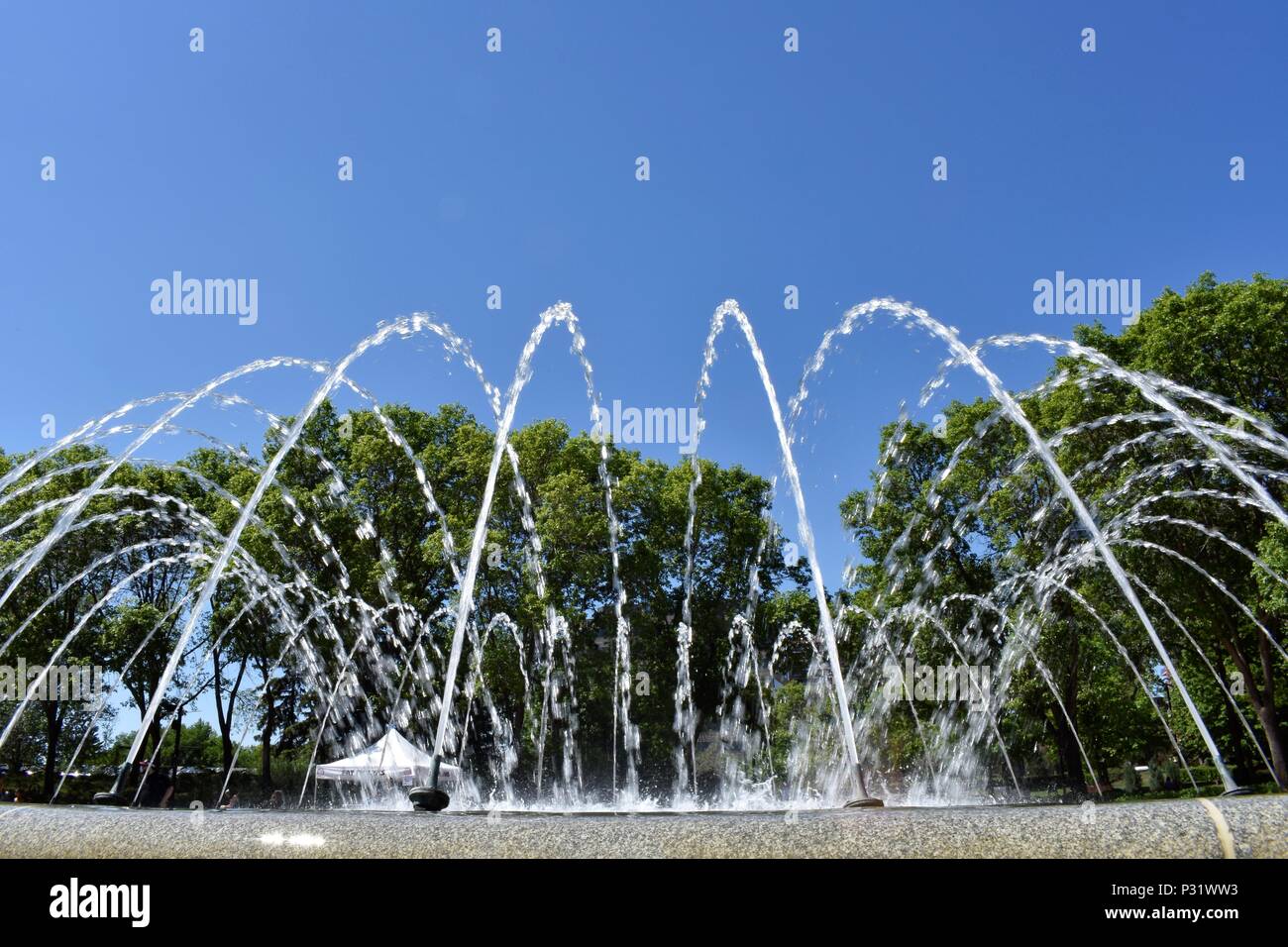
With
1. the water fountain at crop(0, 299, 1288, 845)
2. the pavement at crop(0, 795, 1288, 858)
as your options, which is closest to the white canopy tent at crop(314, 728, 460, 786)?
the water fountain at crop(0, 299, 1288, 845)

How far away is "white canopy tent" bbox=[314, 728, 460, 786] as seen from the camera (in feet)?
66.7

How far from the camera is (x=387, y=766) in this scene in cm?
2030

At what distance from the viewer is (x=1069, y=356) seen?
2502 cm

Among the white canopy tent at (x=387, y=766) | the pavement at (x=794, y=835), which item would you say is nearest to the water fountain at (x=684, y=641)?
the white canopy tent at (x=387, y=766)

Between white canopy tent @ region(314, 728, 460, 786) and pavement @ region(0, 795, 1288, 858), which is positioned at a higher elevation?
pavement @ region(0, 795, 1288, 858)

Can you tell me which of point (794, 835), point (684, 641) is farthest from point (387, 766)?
point (794, 835)

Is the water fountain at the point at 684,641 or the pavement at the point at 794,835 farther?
the water fountain at the point at 684,641

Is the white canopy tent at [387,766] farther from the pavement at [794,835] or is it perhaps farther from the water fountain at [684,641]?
the pavement at [794,835]

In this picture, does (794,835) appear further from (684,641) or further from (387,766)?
(684,641)

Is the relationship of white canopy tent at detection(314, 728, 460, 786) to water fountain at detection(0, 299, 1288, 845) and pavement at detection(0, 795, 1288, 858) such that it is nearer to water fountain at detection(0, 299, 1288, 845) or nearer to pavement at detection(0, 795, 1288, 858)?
water fountain at detection(0, 299, 1288, 845)

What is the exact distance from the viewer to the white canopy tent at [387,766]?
20344mm

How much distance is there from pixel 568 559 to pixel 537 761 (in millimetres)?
6649
